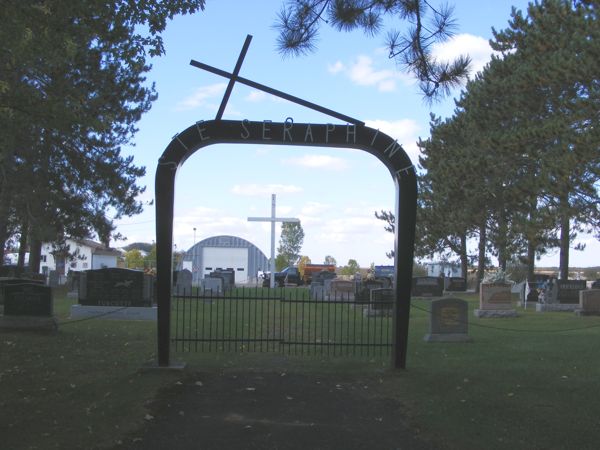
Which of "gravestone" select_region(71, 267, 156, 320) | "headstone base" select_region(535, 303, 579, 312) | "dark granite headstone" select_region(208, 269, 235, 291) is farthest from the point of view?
"dark granite headstone" select_region(208, 269, 235, 291)

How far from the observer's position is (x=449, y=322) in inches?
507

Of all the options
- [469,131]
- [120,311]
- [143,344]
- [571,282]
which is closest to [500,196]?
[469,131]

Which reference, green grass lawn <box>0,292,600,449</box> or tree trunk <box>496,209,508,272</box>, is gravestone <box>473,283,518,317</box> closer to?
green grass lawn <box>0,292,600,449</box>

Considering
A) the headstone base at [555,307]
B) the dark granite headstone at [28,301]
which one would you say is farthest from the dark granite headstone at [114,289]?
the headstone base at [555,307]

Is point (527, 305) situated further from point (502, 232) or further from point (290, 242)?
point (290, 242)

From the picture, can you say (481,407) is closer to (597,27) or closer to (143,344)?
(143,344)

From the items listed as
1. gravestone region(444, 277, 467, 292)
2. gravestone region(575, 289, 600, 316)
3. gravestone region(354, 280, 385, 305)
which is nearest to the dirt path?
gravestone region(354, 280, 385, 305)

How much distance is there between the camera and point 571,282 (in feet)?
74.7

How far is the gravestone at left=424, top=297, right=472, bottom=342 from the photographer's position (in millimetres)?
12789

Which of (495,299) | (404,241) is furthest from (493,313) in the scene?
(404,241)

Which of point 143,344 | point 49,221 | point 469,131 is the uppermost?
point 469,131

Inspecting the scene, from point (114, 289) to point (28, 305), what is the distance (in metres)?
4.39

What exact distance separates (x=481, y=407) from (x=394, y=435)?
1587 millimetres

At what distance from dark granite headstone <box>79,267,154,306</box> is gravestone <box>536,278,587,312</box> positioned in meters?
14.1
